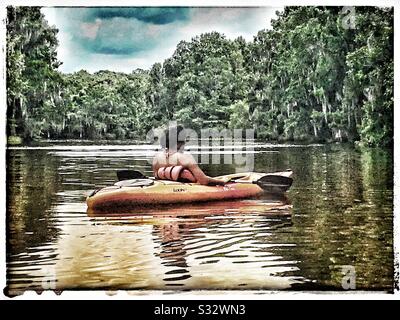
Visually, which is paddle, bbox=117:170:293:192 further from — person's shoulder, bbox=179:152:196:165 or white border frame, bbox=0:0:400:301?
white border frame, bbox=0:0:400:301

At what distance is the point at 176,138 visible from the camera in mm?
5051

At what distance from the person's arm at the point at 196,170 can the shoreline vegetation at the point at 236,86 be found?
0.80 ft

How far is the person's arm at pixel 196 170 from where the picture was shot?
4984mm

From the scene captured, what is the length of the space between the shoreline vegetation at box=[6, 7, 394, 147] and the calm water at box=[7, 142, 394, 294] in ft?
0.55

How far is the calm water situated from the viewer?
469 cm

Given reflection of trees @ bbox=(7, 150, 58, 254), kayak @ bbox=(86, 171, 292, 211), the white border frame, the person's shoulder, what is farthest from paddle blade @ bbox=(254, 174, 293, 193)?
reflection of trees @ bbox=(7, 150, 58, 254)

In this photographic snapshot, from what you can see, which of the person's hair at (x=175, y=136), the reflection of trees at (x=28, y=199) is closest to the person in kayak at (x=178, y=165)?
the person's hair at (x=175, y=136)

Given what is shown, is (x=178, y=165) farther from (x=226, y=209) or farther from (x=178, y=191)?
(x=226, y=209)

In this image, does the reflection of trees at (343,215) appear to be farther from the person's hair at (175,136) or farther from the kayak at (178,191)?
the person's hair at (175,136)

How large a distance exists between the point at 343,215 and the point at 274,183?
525 mm

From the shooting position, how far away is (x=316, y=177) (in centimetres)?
509
